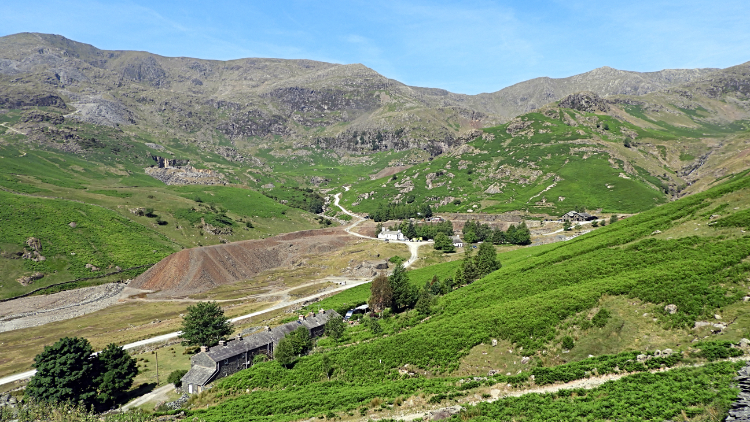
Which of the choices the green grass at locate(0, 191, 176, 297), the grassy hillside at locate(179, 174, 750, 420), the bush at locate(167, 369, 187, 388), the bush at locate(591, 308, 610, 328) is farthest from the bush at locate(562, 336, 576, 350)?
the green grass at locate(0, 191, 176, 297)

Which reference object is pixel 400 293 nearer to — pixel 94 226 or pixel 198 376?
pixel 198 376

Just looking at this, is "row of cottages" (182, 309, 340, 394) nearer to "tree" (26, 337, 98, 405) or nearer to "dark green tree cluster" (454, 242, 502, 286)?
"tree" (26, 337, 98, 405)

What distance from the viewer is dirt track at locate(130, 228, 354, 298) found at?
11562 centimetres

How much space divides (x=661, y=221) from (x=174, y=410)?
7270 cm

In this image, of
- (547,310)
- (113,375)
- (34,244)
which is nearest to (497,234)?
(547,310)

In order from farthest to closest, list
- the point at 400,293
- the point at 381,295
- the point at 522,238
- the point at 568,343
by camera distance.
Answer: the point at 522,238, the point at 381,295, the point at 400,293, the point at 568,343

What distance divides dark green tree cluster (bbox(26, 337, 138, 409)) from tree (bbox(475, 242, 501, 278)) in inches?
2568

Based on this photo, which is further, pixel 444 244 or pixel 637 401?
pixel 444 244

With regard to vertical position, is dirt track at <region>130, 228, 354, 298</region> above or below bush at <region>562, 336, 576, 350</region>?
below

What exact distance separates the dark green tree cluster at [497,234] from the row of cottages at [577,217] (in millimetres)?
30718

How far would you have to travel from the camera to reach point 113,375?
50750 mm

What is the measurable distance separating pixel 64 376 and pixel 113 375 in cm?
551

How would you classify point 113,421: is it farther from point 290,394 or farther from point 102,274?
point 102,274

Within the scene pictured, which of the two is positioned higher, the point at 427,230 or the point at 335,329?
the point at 427,230
